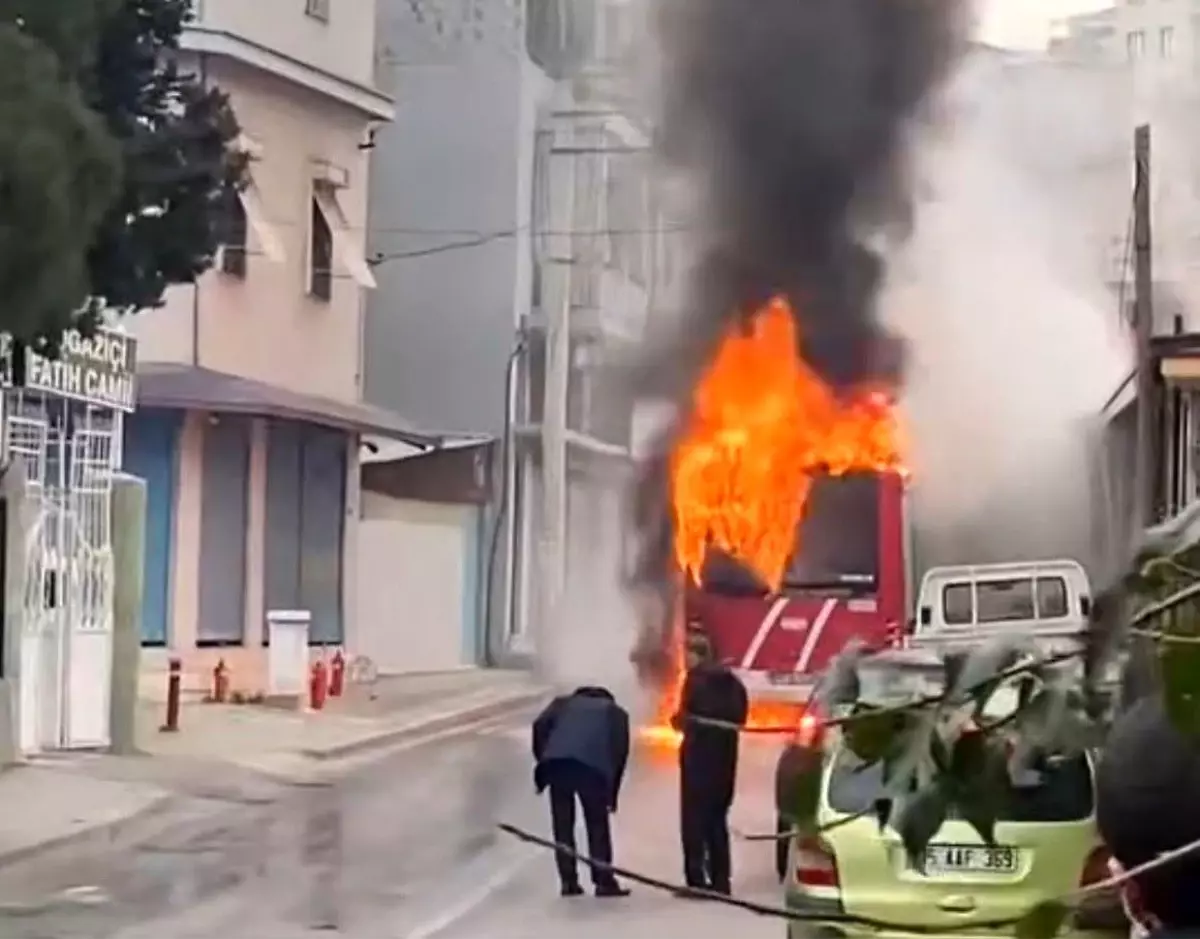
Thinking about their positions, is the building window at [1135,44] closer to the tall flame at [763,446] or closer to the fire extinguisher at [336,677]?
the fire extinguisher at [336,677]

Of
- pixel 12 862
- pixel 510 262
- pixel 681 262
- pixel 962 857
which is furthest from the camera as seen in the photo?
pixel 510 262

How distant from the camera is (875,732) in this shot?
2.63m

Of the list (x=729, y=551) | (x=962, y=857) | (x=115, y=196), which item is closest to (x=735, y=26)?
(x=729, y=551)

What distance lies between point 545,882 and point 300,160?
63.7 feet

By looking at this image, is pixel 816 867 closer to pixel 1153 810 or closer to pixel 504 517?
pixel 1153 810

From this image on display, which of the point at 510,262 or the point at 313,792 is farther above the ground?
the point at 510,262

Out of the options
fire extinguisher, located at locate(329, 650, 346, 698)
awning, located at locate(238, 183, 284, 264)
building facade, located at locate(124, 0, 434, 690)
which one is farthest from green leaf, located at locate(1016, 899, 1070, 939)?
fire extinguisher, located at locate(329, 650, 346, 698)

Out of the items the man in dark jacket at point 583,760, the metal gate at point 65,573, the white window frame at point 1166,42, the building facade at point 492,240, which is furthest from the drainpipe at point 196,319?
the white window frame at point 1166,42

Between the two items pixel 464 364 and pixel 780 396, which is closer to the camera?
pixel 780 396

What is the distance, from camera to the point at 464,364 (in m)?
43.0

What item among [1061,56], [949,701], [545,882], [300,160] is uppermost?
[1061,56]

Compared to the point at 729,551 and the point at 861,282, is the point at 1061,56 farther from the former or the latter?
the point at 729,551

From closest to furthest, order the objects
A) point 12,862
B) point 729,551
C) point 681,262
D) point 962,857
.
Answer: point 962,857 → point 12,862 → point 729,551 → point 681,262

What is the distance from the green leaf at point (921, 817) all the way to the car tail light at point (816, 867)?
7568 mm
